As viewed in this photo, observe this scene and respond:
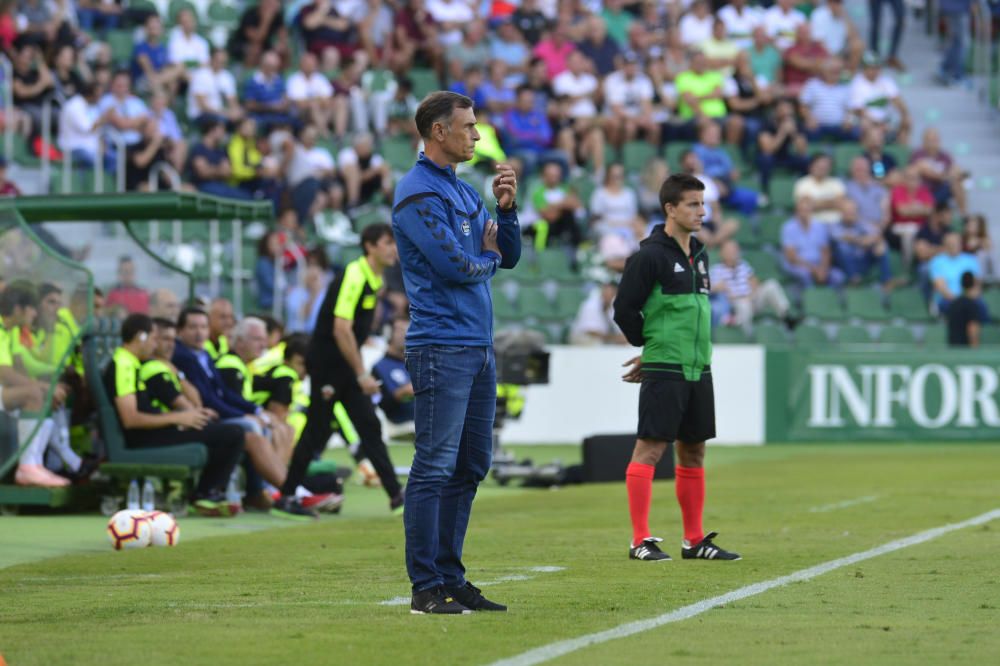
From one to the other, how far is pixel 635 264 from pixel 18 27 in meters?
16.1

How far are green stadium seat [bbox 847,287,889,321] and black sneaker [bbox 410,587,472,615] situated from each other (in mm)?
18658

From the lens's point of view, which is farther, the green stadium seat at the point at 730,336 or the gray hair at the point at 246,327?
the green stadium seat at the point at 730,336

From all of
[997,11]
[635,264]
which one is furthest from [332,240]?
[635,264]

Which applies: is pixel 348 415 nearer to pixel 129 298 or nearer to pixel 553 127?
pixel 129 298

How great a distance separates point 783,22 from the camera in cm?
2994

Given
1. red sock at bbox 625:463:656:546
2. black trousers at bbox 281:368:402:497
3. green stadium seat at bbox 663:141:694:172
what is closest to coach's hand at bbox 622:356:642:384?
red sock at bbox 625:463:656:546

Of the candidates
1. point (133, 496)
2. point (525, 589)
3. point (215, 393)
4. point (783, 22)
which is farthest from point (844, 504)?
point (783, 22)

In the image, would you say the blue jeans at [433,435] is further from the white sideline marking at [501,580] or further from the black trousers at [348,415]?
the black trousers at [348,415]

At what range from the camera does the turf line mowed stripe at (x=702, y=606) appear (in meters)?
6.64

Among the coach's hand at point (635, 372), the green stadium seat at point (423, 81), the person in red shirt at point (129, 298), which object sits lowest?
the coach's hand at point (635, 372)

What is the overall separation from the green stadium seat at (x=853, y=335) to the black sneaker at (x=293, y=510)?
1245 centimetres

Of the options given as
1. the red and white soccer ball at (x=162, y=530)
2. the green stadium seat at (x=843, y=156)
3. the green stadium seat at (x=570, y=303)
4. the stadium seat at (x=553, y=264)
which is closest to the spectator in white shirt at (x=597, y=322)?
the green stadium seat at (x=570, y=303)

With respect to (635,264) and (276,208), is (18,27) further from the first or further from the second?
(635,264)

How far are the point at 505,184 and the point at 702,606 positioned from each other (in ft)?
6.71
